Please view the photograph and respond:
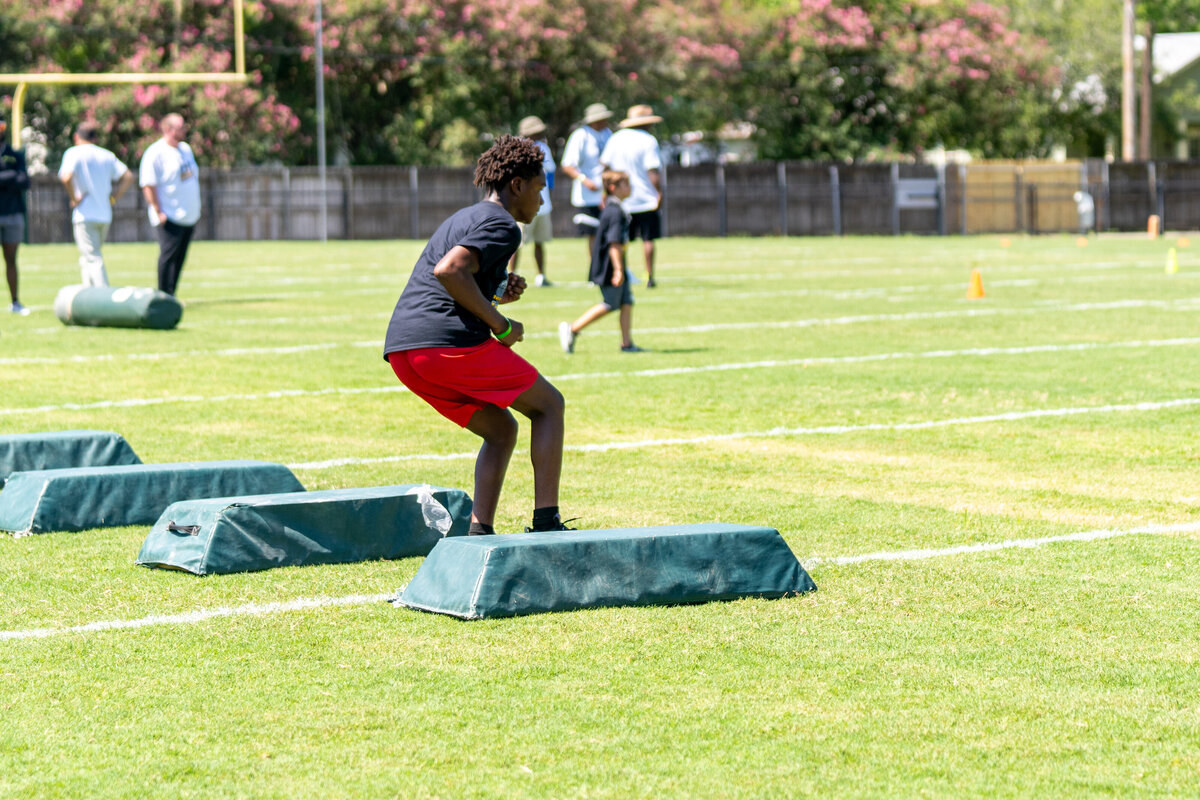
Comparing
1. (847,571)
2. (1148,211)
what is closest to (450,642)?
(847,571)

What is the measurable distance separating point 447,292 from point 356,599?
1.18 metres

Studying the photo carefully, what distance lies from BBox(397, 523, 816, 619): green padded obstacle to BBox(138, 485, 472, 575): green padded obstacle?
0.81 metres

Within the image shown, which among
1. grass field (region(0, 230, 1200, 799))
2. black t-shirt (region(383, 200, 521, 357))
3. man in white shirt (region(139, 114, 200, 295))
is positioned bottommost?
grass field (region(0, 230, 1200, 799))

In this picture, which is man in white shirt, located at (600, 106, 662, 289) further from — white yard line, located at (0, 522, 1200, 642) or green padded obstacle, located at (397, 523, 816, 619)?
green padded obstacle, located at (397, 523, 816, 619)

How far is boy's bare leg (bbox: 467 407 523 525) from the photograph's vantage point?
6656 millimetres

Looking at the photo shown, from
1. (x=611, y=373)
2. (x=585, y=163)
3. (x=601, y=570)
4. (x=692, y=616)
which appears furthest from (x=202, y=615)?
(x=585, y=163)

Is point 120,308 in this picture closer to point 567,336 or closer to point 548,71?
point 567,336

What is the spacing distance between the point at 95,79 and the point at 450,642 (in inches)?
1268

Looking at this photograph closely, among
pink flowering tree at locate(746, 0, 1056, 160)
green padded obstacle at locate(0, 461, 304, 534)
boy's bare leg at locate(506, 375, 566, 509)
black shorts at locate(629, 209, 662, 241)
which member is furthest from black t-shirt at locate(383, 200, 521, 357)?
pink flowering tree at locate(746, 0, 1056, 160)

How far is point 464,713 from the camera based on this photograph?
459cm

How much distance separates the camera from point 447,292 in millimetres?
6410

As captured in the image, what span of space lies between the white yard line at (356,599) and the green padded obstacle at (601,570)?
1.01 feet

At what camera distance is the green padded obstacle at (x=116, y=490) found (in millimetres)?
7160

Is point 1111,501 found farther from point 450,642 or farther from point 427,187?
point 427,187
